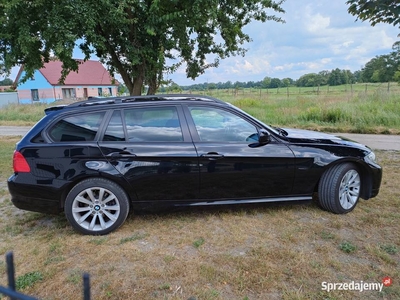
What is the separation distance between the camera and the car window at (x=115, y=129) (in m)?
3.53

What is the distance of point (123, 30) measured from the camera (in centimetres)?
669

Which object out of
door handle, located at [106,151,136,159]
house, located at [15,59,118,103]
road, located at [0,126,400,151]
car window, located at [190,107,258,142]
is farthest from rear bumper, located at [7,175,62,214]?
house, located at [15,59,118,103]

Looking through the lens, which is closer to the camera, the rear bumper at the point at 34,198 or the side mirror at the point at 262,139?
the rear bumper at the point at 34,198

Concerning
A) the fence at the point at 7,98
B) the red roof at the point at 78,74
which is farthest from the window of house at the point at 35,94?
the fence at the point at 7,98

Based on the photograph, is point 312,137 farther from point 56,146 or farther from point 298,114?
point 298,114

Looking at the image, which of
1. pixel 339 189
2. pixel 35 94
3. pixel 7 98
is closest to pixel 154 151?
pixel 339 189

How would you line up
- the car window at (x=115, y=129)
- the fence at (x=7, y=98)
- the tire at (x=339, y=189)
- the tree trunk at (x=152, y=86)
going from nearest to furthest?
1. the car window at (x=115, y=129)
2. the tire at (x=339, y=189)
3. the tree trunk at (x=152, y=86)
4. the fence at (x=7, y=98)

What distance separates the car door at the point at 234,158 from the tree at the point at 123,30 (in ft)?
10.7

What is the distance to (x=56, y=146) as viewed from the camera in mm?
3400

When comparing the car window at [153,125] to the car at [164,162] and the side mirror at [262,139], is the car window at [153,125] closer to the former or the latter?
the car at [164,162]

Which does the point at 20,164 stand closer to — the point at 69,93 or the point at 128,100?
the point at 128,100

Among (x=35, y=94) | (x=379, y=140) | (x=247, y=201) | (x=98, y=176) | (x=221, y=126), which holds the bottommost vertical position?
(x=379, y=140)

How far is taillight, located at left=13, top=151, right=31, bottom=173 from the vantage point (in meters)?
3.40

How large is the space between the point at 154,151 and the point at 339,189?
2.42 m
